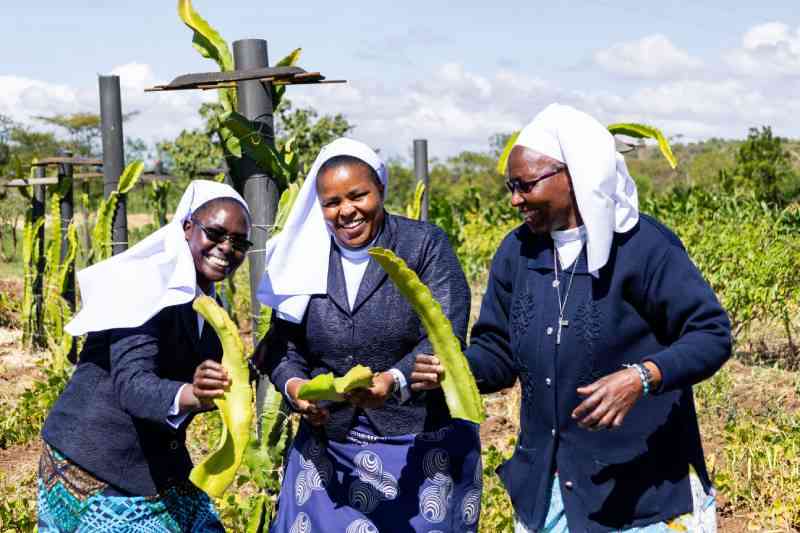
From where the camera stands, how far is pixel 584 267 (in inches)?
97.3

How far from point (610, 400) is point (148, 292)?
1271 mm

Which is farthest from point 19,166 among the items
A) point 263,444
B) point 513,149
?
point 513,149

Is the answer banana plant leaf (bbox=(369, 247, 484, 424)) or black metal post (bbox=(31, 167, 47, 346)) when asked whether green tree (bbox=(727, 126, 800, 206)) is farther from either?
banana plant leaf (bbox=(369, 247, 484, 424))

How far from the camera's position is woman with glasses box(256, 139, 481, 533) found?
8.90 ft

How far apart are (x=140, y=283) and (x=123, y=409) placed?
0.36 metres

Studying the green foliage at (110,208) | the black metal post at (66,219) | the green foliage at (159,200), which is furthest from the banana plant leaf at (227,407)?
the green foliage at (159,200)

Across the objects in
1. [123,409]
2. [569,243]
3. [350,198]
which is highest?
[350,198]

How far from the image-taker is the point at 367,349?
8.90 feet

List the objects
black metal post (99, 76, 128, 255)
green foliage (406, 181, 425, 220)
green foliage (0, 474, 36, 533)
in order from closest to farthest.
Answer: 1. green foliage (0, 474, 36, 533)
2. black metal post (99, 76, 128, 255)
3. green foliage (406, 181, 425, 220)

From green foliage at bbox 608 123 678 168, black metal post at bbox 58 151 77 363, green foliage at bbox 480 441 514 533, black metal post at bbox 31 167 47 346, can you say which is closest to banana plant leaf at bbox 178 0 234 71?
green foliage at bbox 608 123 678 168

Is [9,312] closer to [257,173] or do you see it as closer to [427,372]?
[257,173]

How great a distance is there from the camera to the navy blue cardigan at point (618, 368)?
7.71 feet

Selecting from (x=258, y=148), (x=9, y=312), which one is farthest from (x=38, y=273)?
(x=258, y=148)

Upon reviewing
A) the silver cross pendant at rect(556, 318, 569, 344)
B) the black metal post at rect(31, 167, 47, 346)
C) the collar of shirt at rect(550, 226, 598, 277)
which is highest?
the collar of shirt at rect(550, 226, 598, 277)
